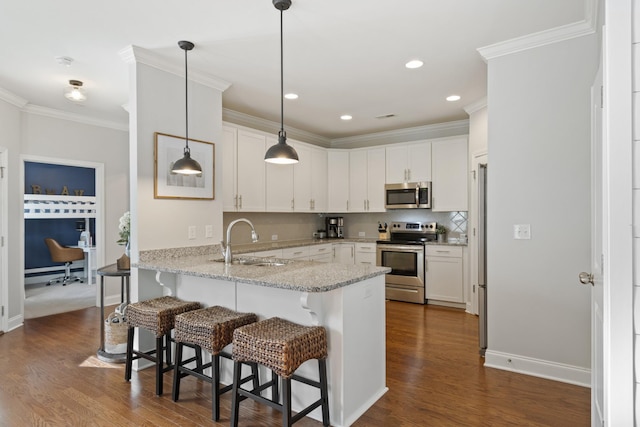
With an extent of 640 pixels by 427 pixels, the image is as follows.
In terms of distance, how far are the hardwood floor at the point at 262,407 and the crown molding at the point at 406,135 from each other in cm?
313

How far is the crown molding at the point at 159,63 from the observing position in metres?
2.93

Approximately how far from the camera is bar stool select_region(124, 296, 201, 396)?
2574 millimetres

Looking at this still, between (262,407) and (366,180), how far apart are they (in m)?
4.05

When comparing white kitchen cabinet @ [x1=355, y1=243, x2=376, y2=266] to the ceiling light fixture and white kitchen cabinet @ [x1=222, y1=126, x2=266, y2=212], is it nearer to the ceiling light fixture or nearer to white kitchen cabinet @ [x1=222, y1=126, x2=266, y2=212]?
white kitchen cabinet @ [x1=222, y1=126, x2=266, y2=212]

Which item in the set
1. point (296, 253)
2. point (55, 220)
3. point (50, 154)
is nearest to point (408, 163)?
point (296, 253)

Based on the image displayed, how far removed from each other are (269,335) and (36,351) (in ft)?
9.18

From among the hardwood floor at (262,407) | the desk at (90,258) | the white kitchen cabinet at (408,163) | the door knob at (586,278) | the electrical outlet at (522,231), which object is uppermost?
the white kitchen cabinet at (408,163)

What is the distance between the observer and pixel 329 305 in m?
2.24

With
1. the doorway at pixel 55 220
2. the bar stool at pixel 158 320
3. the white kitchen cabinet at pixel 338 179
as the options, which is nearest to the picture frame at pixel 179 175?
the bar stool at pixel 158 320

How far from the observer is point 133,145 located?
2.98 metres

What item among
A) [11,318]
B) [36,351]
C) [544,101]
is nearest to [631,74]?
[544,101]

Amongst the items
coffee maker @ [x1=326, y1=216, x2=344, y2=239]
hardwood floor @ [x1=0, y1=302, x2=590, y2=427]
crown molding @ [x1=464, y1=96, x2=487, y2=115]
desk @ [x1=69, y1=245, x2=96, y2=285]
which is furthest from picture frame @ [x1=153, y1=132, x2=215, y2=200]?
desk @ [x1=69, y1=245, x2=96, y2=285]

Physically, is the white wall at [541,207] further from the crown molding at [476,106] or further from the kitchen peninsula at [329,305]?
the crown molding at [476,106]

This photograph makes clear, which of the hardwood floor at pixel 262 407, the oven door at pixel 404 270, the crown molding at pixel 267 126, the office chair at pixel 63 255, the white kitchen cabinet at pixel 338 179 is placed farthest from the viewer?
the office chair at pixel 63 255
